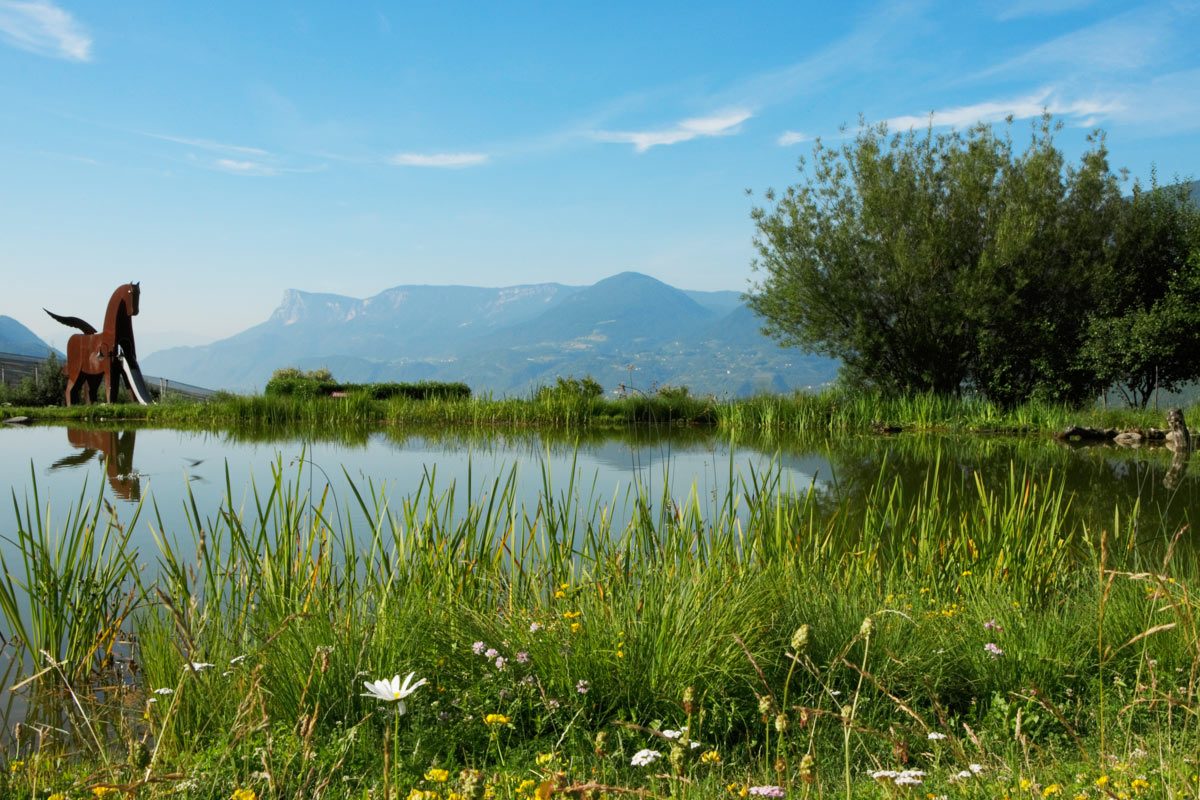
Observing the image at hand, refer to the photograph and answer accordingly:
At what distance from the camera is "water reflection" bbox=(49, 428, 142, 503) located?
812 centimetres

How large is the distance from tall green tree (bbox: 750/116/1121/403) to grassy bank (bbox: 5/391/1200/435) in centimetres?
111

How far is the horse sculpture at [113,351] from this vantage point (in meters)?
18.8

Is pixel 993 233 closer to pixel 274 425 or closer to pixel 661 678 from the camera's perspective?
pixel 274 425

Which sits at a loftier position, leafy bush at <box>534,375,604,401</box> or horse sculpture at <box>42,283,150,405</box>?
horse sculpture at <box>42,283,150,405</box>

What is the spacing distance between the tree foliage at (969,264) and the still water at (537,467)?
3.92 metres

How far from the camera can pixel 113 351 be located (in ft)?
61.6

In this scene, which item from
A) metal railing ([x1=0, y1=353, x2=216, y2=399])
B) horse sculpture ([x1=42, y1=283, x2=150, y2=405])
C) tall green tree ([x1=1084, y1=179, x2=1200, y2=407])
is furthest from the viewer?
metal railing ([x1=0, y1=353, x2=216, y2=399])

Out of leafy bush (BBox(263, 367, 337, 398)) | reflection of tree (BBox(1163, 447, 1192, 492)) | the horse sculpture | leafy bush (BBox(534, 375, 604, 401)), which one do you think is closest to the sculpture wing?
the horse sculpture

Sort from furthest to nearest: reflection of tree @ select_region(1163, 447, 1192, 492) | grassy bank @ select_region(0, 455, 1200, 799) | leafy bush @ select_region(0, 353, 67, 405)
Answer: leafy bush @ select_region(0, 353, 67, 405), reflection of tree @ select_region(1163, 447, 1192, 492), grassy bank @ select_region(0, 455, 1200, 799)

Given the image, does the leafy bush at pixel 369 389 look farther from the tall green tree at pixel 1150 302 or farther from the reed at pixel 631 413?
the tall green tree at pixel 1150 302

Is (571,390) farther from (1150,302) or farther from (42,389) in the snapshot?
(42,389)

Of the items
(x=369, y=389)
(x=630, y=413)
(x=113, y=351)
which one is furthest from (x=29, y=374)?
(x=630, y=413)

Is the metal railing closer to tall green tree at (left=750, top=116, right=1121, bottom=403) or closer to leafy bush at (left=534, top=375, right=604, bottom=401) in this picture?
leafy bush at (left=534, top=375, right=604, bottom=401)

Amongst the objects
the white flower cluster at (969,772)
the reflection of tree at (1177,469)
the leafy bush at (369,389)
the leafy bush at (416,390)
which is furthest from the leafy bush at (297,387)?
the white flower cluster at (969,772)
